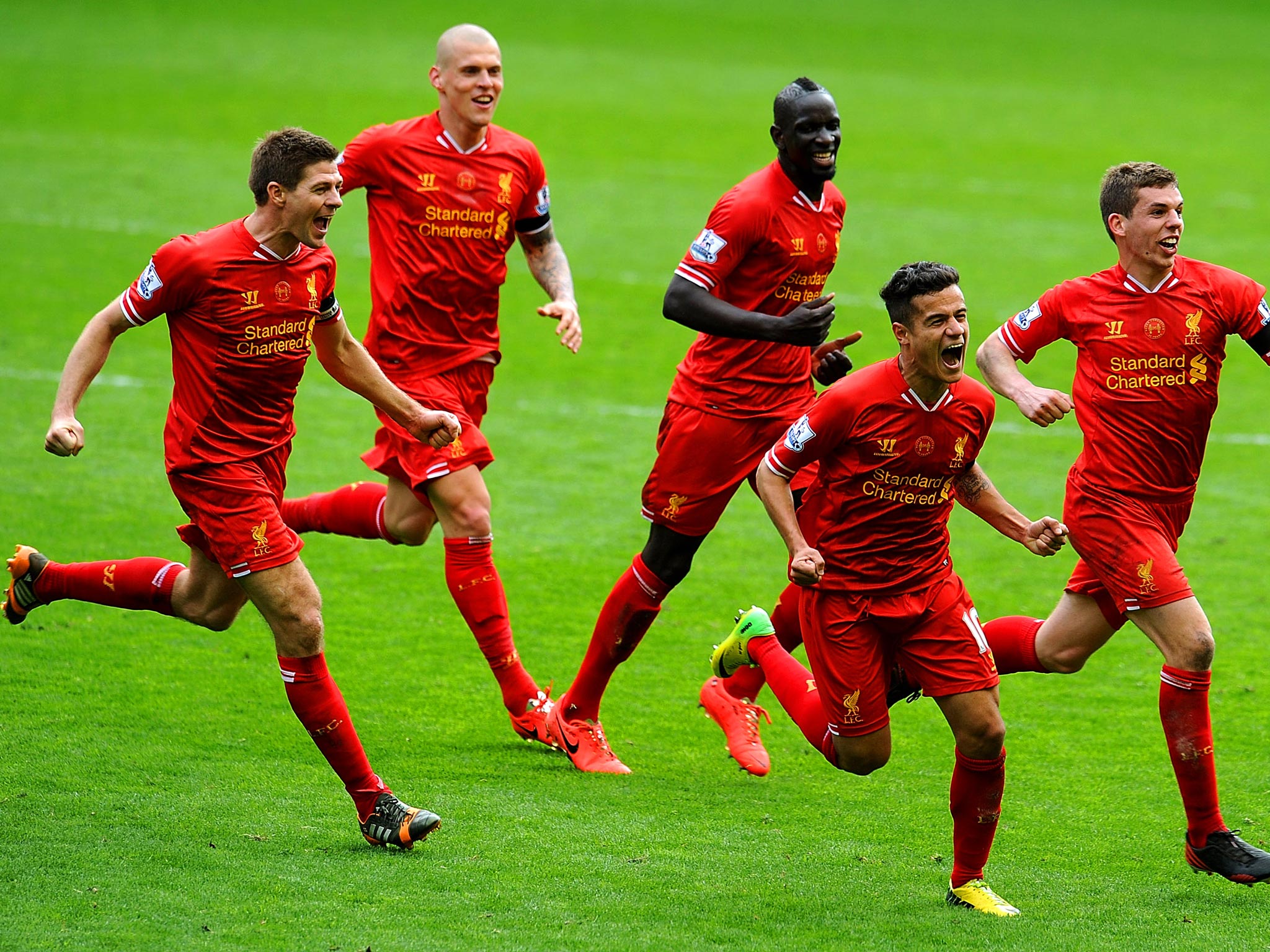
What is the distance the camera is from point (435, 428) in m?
5.86

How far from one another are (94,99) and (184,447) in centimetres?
1878

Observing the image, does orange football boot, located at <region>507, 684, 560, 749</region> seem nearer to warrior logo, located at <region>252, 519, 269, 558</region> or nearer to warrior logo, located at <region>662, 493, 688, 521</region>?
warrior logo, located at <region>662, 493, 688, 521</region>

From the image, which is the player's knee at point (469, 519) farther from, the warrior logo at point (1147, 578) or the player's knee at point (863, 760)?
the warrior logo at point (1147, 578)

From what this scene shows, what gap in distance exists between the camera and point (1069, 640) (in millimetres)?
6109

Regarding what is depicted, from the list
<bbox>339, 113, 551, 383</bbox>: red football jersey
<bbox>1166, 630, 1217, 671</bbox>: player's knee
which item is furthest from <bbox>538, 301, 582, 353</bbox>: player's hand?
<bbox>1166, 630, 1217, 671</bbox>: player's knee

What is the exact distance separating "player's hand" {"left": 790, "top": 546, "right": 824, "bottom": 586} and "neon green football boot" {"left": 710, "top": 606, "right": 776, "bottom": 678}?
128cm

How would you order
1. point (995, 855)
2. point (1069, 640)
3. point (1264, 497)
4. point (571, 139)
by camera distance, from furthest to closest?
point (571, 139) < point (1264, 497) < point (1069, 640) < point (995, 855)

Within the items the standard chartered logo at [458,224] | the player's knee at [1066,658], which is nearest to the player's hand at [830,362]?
the player's knee at [1066,658]

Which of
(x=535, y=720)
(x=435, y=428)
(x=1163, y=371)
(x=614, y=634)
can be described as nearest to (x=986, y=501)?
(x=1163, y=371)

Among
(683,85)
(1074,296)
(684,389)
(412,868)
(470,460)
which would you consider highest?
(683,85)

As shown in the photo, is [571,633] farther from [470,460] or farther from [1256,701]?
[1256,701]

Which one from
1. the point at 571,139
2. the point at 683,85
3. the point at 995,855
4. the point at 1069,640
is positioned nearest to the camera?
the point at 995,855

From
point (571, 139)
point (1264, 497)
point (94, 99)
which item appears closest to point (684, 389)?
point (1264, 497)

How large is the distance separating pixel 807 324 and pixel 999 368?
2.44 ft
